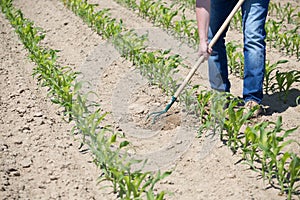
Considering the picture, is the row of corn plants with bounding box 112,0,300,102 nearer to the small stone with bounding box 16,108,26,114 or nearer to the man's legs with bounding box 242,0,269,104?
the man's legs with bounding box 242,0,269,104

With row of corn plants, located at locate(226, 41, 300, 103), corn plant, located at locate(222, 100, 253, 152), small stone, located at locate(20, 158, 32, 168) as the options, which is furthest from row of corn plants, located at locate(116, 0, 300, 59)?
small stone, located at locate(20, 158, 32, 168)

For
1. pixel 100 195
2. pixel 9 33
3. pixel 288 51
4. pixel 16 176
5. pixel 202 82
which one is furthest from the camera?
pixel 9 33

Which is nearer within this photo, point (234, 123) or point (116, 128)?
point (234, 123)

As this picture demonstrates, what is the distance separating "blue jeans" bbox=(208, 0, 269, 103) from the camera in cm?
317

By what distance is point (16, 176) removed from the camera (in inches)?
109

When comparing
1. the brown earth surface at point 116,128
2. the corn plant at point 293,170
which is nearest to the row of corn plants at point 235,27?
the brown earth surface at point 116,128

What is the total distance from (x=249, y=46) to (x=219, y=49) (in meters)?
0.28

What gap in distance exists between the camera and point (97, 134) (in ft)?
9.52

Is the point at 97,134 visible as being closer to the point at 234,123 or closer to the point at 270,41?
the point at 234,123

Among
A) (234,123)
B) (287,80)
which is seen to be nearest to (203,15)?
(234,123)

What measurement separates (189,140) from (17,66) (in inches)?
89.8

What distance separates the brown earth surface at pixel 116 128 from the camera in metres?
2.63

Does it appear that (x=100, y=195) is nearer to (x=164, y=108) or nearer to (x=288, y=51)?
(x=164, y=108)

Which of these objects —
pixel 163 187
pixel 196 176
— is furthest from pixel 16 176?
pixel 196 176
